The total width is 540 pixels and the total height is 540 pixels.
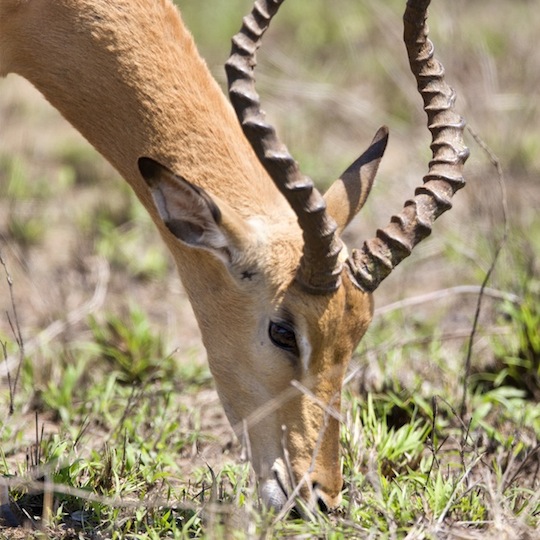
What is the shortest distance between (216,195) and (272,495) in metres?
1.32

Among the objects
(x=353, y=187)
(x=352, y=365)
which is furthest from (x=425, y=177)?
(x=352, y=365)

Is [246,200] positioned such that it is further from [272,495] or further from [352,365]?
[352,365]

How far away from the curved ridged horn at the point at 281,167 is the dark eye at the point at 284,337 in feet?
0.67

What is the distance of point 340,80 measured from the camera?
1174 cm

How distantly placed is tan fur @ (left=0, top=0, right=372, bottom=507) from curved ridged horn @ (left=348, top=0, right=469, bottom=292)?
0.48 ft

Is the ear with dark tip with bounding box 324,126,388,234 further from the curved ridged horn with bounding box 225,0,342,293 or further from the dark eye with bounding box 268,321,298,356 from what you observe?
the dark eye with bounding box 268,321,298,356

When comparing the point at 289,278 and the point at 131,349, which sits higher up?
the point at 289,278

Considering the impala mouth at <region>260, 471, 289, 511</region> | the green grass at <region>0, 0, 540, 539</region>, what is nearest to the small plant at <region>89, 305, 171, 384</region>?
the green grass at <region>0, 0, 540, 539</region>

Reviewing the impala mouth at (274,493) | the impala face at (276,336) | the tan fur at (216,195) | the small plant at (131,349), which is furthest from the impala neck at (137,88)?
the small plant at (131,349)

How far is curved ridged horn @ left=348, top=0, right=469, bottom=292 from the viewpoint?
4.36 m

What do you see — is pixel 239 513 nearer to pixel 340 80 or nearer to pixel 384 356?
pixel 384 356

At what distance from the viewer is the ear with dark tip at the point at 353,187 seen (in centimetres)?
479

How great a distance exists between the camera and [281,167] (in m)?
4.03

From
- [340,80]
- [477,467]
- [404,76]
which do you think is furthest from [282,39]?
[477,467]
